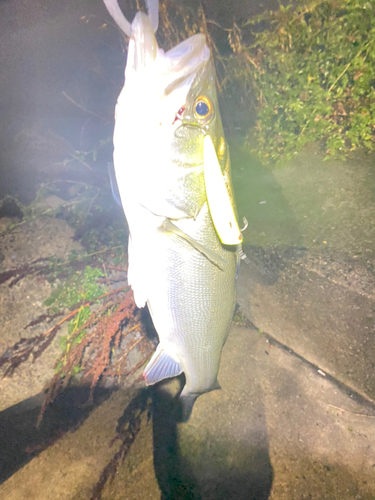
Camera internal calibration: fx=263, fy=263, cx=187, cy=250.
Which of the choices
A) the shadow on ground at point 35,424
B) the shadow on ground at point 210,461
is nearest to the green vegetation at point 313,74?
the shadow on ground at point 210,461

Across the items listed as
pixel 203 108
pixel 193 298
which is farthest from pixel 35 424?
pixel 203 108

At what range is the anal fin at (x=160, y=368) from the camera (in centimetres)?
150

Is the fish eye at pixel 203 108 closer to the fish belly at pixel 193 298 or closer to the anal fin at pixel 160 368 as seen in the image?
the fish belly at pixel 193 298

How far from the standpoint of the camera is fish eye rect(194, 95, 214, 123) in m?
1.10

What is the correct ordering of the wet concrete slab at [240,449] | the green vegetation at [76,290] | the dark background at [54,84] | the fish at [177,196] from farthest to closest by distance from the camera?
the dark background at [54,84]
the green vegetation at [76,290]
the wet concrete slab at [240,449]
the fish at [177,196]

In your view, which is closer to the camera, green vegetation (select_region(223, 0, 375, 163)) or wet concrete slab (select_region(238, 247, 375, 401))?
wet concrete slab (select_region(238, 247, 375, 401))

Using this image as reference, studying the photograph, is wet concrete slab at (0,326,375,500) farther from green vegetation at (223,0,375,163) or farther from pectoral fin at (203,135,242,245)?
green vegetation at (223,0,375,163)

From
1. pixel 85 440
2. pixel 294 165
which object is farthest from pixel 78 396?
pixel 294 165

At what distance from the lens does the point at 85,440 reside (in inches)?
75.1

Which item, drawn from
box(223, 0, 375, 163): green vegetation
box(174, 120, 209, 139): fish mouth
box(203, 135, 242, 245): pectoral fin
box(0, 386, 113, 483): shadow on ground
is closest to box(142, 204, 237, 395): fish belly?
box(203, 135, 242, 245): pectoral fin

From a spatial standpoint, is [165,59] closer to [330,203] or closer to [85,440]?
[330,203]

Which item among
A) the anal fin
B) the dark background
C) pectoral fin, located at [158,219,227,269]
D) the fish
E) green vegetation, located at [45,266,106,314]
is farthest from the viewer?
the dark background

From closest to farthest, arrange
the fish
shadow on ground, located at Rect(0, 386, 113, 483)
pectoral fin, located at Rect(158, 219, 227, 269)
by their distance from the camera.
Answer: the fish < pectoral fin, located at Rect(158, 219, 227, 269) < shadow on ground, located at Rect(0, 386, 113, 483)

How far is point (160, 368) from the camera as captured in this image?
1.52m
